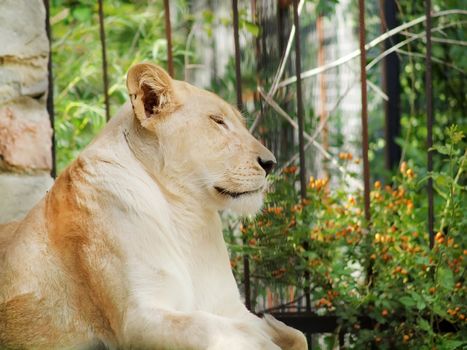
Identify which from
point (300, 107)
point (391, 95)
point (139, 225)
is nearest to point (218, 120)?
point (139, 225)

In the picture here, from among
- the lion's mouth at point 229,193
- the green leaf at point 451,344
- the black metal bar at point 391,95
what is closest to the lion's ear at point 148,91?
the lion's mouth at point 229,193

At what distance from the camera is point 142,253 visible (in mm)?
1944

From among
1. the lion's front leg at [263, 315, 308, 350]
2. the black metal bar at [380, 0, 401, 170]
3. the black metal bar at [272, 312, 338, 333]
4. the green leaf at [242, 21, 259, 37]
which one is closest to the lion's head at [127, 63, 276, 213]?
the lion's front leg at [263, 315, 308, 350]

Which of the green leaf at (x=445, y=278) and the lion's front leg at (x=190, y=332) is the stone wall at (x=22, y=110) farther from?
the green leaf at (x=445, y=278)

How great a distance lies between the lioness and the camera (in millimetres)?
1960

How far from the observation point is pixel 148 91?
206cm

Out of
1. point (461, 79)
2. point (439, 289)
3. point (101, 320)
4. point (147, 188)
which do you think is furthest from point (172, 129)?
point (461, 79)

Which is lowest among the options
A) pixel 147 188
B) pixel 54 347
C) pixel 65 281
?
pixel 54 347

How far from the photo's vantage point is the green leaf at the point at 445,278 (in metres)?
2.89

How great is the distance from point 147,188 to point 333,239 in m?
1.34

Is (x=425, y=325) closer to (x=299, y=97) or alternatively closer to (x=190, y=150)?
(x=299, y=97)

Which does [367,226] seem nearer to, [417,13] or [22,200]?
[22,200]

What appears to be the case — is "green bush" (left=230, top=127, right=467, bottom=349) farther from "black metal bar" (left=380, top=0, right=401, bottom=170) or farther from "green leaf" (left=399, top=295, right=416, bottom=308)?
"black metal bar" (left=380, top=0, right=401, bottom=170)

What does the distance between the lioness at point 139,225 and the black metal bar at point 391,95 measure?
12.4 feet
